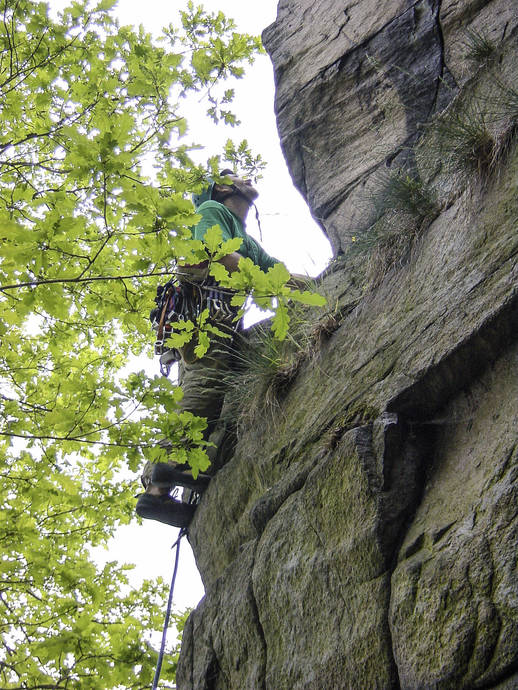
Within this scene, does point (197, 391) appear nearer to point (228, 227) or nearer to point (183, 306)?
point (183, 306)

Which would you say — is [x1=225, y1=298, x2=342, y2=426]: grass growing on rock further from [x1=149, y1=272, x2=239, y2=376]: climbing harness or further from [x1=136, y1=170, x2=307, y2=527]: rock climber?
[x1=149, y1=272, x2=239, y2=376]: climbing harness

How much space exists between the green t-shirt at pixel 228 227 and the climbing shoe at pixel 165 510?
5.50 feet

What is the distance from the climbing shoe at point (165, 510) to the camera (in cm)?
427

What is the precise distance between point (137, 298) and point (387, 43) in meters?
2.68

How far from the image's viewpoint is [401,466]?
279 cm

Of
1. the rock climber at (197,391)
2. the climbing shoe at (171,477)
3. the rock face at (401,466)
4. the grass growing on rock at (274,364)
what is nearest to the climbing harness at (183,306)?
the rock climber at (197,391)

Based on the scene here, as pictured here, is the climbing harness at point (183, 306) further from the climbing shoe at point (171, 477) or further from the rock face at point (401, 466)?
the climbing shoe at point (171, 477)

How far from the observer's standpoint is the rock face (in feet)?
7.47

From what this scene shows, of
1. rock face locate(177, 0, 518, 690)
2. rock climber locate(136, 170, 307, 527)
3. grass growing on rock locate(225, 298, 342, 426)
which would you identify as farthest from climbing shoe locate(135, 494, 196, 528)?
grass growing on rock locate(225, 298, 342, 426)

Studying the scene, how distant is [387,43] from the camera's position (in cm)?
473

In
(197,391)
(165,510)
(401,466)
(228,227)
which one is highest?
(228,227)

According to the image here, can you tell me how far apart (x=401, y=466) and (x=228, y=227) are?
2537 mm

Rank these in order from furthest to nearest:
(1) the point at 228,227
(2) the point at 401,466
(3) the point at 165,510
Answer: (1) the point at 228,227 → (3) the point at 165,510 → (2) the point at 401,466

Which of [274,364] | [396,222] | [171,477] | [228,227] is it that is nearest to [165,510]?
[171,477]
